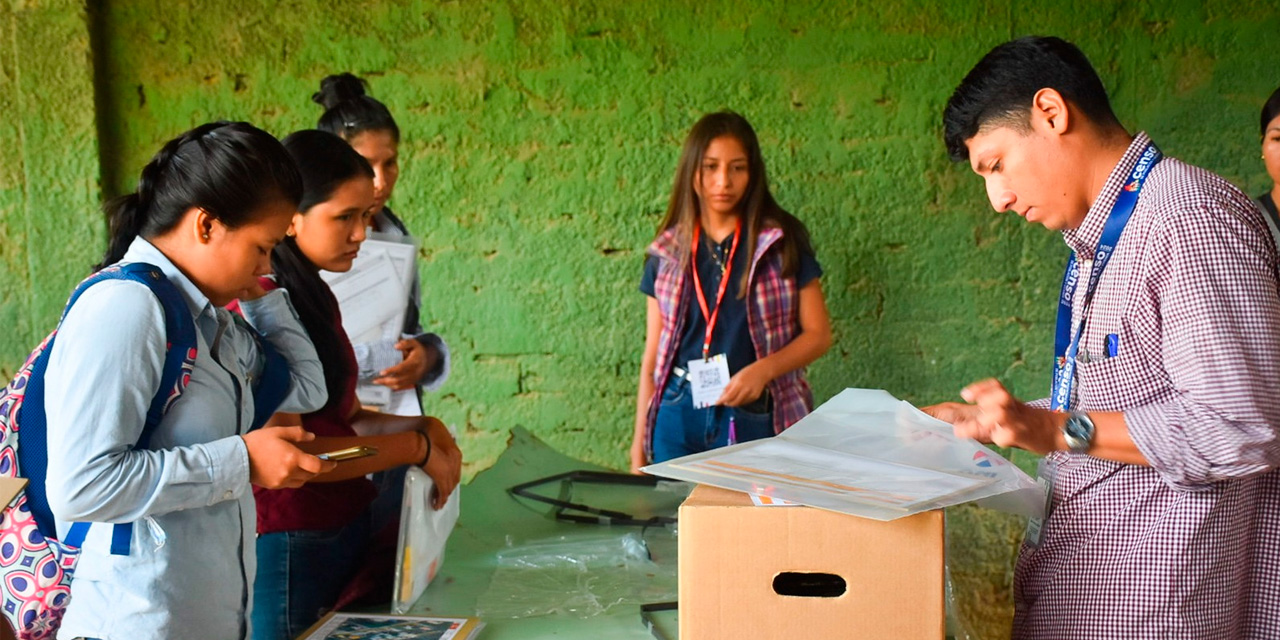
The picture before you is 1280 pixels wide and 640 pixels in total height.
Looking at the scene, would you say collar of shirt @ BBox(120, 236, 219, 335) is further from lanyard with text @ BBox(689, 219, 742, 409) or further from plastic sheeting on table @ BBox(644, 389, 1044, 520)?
lanyard with text @ BBox(689, 219, 742, 409)

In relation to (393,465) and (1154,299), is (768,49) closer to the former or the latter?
(393,465)

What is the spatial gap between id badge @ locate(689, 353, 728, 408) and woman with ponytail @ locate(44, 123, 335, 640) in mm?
1513

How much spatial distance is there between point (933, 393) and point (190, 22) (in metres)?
2.69

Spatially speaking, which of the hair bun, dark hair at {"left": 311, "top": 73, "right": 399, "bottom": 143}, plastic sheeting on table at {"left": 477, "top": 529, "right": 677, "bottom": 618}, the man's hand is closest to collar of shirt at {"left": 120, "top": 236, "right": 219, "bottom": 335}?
plastic sheeting on table at {"left": 477, "top": 529, "right": 677, "bottom": 618}

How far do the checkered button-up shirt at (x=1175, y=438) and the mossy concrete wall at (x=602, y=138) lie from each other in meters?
1.89

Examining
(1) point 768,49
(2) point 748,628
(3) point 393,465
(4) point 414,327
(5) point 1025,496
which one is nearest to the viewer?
(2) point 748,628

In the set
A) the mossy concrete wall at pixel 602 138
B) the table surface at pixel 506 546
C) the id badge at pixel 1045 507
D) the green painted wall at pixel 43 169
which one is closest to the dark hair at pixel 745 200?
the mossy concrete wall at pixel 602 138

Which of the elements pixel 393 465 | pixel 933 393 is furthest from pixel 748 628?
pixel 933 393

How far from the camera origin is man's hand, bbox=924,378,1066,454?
1143 millimetres

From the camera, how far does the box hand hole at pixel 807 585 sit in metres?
1.17

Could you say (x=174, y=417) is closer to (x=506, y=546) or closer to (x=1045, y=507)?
(x=506, y=546)

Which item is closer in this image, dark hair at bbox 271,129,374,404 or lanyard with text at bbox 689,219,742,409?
dark hair at bbox 271,129,374,404

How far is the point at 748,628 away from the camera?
1.11 meters

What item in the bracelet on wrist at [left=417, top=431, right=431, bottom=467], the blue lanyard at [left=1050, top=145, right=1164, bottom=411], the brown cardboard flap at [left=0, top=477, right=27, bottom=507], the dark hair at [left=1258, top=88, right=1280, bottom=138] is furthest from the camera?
the dark hair at [left=1258, top=88, right=1280, bottom=138]
